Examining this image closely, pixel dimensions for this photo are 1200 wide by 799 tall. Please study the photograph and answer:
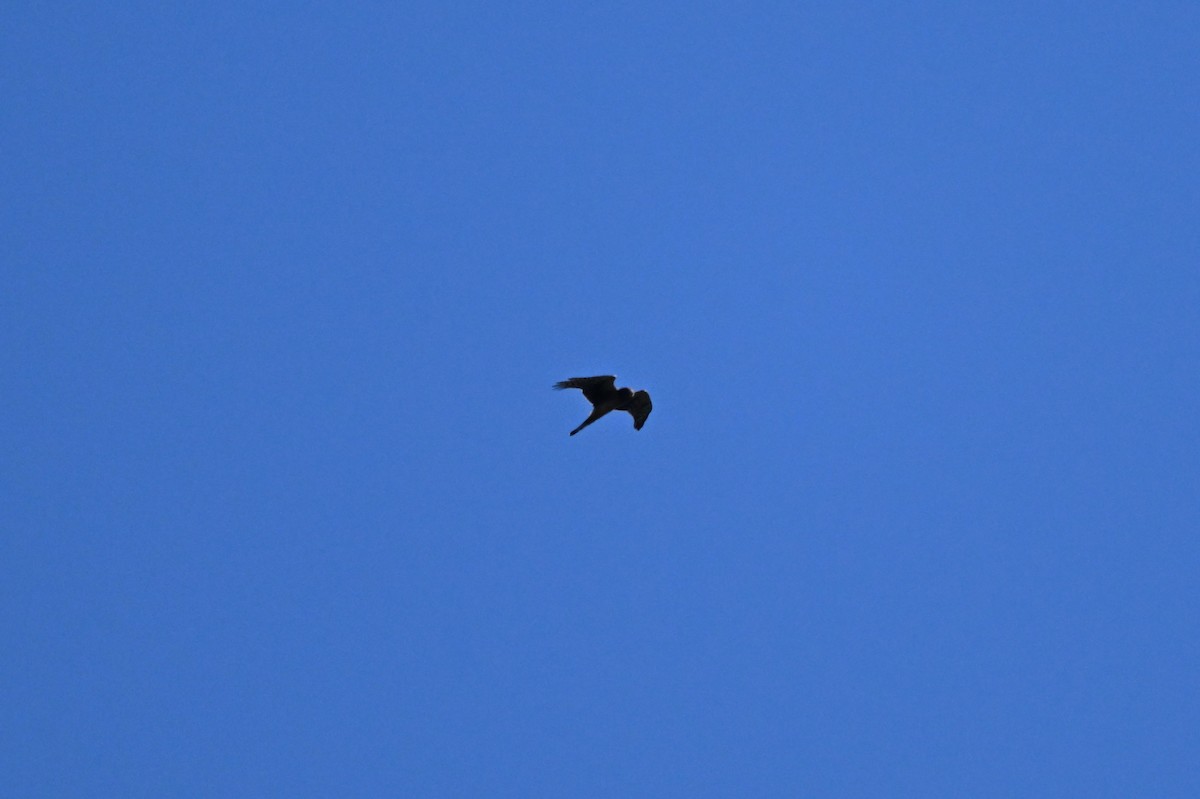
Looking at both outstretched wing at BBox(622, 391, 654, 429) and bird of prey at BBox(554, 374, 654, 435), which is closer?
bird of prey at BBox(554, 374, 654, 435)

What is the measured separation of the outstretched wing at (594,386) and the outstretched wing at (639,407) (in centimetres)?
61

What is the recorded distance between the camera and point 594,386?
98.0 ft

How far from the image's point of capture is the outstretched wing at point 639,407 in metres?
30.6

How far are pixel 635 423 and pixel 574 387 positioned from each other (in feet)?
7.16

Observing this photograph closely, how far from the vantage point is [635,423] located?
3094 centimetres

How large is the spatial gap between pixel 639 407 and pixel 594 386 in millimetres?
1562

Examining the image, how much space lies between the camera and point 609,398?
3048 cm

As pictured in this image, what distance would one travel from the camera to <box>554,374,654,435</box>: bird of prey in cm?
2958

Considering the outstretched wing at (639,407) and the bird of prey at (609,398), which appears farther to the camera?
the outstretched wing at (639,407)

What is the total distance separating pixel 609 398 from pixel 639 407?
86 cm

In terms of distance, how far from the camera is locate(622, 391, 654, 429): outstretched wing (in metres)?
30.6

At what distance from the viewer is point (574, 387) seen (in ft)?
96.8

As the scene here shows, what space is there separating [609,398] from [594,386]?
755 mm

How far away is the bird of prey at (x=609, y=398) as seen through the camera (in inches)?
1164
